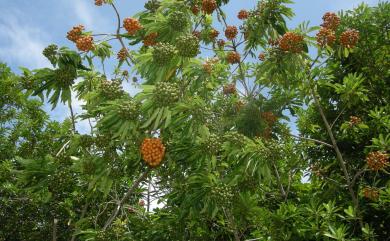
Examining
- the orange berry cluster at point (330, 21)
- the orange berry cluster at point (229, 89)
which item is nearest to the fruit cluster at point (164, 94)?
the orange berry cluster at point (229, 89)

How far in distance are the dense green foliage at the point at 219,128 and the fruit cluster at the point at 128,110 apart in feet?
0.05

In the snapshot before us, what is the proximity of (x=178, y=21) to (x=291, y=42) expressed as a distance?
2.06m

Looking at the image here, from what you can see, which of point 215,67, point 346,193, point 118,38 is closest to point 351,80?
point 346,193

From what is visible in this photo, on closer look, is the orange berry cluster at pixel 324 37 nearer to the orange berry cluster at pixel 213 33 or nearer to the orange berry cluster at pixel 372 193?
the orange berry cluster at pixel 213 33

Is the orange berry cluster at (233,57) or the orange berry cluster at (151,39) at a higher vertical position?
the orange berry cluster at (233,57)

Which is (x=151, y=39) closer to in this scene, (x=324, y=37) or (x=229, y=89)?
(x=229, y=89)

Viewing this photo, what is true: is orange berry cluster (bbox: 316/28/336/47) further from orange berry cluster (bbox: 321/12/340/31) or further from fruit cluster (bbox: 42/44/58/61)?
fruit cluster (bbox: 42/44/58/61)

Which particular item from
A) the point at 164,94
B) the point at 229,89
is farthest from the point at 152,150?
the point at 229,89

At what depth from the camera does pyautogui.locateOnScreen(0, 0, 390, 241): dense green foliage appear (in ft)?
19.5

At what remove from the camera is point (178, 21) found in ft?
22.2

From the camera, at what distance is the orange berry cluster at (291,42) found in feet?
24.0

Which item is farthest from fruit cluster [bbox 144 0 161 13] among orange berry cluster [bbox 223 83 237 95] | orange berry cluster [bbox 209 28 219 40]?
orange berry cluster [bbox 223 83 237 95]

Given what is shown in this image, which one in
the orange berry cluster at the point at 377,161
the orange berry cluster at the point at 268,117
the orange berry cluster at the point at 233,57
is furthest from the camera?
the orange berry cluster at the point at 233,57

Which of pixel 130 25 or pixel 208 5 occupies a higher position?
pixel 208 5
